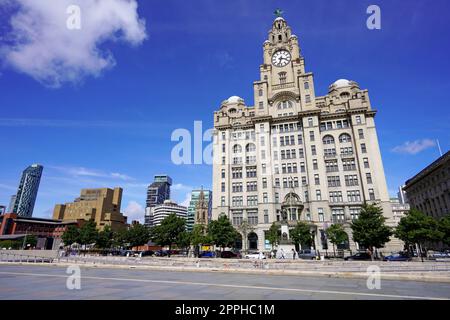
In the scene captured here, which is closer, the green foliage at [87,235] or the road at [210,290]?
the road at [210,290]

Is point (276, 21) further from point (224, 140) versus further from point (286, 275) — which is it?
point (286, 275)

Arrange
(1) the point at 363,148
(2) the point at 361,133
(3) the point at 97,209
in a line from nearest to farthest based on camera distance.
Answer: (1) the point at 363,148 < (2) the point at 361,133 < (3) the point at 97,209

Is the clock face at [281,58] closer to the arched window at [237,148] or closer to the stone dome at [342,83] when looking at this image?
the stone dome at [342,83]

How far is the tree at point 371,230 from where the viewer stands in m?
38.2

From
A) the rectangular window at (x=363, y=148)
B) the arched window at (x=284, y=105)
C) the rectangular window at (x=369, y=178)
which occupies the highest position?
the arched window at (x=284, y=105)

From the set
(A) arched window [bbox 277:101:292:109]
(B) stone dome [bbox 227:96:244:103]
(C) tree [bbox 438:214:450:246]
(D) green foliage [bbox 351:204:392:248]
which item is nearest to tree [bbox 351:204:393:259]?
(D) green foliage [bbox 351:204:392:248]

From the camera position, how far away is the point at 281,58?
245ft

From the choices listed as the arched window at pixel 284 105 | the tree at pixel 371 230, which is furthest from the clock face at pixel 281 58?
the tree at pixel 371 230

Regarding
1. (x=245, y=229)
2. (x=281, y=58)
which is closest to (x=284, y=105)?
(x=281, y=58)

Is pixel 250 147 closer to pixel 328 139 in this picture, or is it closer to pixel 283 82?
pixel 328 139

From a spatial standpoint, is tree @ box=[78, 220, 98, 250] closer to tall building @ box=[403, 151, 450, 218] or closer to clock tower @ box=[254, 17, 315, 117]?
clock tower @ box=[254, 17, 315, 117]

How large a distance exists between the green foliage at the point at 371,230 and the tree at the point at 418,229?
244 cm

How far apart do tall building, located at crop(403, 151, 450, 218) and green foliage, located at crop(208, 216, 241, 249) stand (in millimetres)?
52351

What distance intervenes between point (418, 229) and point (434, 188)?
4188 centimetres
